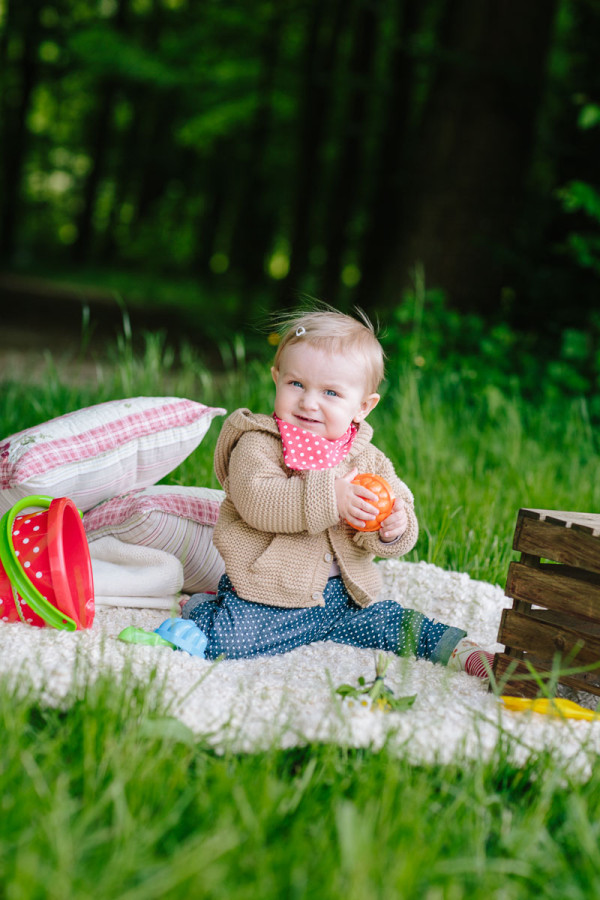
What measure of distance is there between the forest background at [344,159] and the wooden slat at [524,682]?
2422 mm

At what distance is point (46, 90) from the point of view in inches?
910

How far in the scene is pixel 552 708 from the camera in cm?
199

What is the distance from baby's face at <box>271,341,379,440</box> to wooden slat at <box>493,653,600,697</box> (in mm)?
759

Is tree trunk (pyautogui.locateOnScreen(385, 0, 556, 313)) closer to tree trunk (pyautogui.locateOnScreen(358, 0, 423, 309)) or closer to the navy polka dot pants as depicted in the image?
tree trunk (pyautogui.locateOnScreen(358, 0, 423, 309))

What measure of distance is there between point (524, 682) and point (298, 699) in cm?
58

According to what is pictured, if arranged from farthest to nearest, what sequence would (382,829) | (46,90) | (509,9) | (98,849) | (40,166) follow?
1. (40,166)
2. (46,90)
3. (509,9)
4. (382,829)
5. (98,849)

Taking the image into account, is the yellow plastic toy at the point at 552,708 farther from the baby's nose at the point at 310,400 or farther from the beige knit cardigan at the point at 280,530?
the baby's nose at the point at 310,400

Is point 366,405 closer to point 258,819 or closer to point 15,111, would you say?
point 258,819

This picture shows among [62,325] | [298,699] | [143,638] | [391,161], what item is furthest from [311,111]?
[298,699]

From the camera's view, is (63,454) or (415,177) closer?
(63,454)

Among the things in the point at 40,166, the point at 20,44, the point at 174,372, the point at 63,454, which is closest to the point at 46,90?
the point at 40,166

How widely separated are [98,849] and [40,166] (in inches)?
→ 1035

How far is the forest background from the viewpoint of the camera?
6.46 m

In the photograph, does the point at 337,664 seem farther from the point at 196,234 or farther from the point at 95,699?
the point at 196,234
